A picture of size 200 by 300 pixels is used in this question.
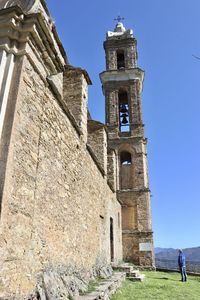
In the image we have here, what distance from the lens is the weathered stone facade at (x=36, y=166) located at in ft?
9.99

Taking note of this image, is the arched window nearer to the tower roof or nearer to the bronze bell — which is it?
the tower roof

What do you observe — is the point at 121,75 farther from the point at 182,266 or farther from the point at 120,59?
the point at 182,266

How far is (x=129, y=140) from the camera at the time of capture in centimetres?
2033

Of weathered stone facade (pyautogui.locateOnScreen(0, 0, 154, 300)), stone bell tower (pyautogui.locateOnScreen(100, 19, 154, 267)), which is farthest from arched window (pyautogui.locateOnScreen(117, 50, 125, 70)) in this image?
weathered stone facade (pyautogui.locateOnScreen(0, 0, 154, 300))

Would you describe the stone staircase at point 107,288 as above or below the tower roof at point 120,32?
below

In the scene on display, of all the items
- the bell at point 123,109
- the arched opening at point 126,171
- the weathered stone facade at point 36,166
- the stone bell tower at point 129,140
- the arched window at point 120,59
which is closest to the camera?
the weathered stone facade at point 36,166

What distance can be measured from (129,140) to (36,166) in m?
16.9

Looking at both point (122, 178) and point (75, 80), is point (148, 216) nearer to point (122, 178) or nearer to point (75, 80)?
point (122, 178)

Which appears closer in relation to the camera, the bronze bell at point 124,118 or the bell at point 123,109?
the bronze bell at point 124,118

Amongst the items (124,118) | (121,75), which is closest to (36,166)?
(124,118)

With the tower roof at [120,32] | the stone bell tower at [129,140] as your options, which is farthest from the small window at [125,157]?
the tower roof at [120,32]

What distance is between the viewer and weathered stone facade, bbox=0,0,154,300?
3.04m

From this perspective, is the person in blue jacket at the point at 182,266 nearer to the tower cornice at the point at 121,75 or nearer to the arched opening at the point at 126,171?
the arched opening at the point at 126,171

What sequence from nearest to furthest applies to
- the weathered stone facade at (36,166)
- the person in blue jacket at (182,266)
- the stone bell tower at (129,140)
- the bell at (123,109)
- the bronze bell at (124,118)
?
1. the weathered stone facade at (36,166)
2. the person in blue jacket at (182,266)
3. the stone bell tower at (129,140)
4. the bronze bell at (124,118)
5. the bell at (123,109)
